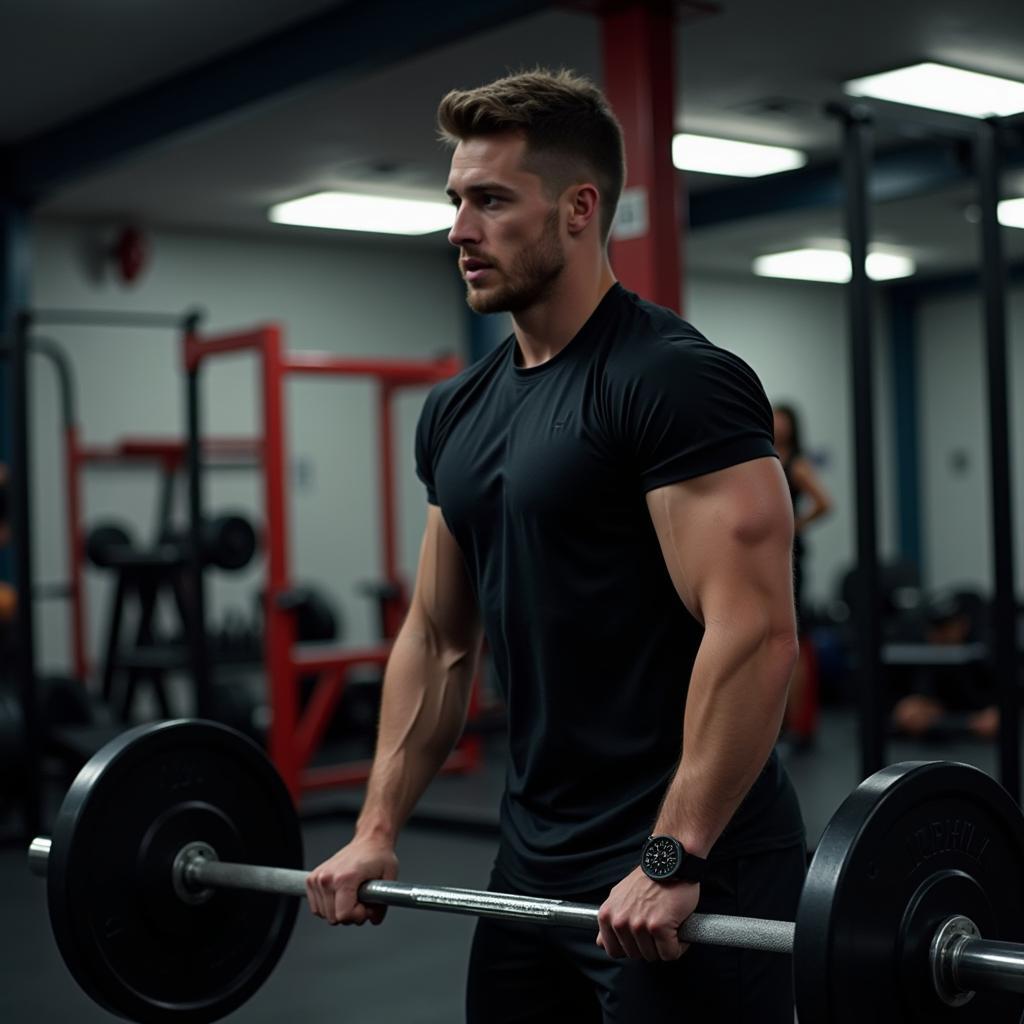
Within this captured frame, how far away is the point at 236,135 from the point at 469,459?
13.9ft

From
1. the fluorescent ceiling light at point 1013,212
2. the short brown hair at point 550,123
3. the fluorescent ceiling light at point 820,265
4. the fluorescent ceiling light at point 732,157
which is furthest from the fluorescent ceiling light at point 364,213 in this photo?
the short brown hair at point 550,123

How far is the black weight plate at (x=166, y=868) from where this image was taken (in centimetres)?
150

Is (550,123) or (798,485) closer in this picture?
(550,123)

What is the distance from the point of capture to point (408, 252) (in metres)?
7.42

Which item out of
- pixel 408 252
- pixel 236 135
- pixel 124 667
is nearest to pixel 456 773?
pixel 124 667

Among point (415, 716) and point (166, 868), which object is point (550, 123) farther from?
point (166, 868)

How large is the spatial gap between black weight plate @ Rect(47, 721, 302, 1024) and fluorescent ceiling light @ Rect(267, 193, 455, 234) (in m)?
4.96

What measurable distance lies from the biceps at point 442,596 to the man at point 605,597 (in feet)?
0.23

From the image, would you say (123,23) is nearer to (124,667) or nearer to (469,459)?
(124,667)

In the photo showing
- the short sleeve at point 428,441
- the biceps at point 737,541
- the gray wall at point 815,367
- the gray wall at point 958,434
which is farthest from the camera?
the gray wall at point 958,434

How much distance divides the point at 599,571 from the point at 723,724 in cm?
18

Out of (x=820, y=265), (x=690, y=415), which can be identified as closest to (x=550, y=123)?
(x=690, y=415)

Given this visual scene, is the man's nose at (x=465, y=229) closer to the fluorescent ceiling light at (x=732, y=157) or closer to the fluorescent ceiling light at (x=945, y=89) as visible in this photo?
the fluorescent ceiling light at (x=945, y=89)

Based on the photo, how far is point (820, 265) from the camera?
8164mm
